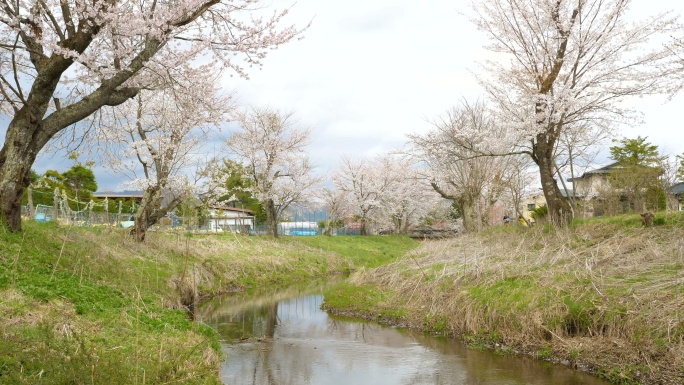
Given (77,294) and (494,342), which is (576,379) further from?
(77,294)

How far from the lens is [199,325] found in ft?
32.7

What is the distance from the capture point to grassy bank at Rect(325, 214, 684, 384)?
336 inches

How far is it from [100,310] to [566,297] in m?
8.70

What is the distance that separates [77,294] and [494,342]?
815 centimetres

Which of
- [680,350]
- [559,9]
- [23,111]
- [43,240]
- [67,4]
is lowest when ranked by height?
[680,350]

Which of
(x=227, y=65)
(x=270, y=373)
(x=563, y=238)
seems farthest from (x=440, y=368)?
(x=227, y=65)

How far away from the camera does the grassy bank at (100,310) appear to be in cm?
545

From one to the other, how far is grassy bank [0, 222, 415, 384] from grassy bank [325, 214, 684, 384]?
5.72 meters

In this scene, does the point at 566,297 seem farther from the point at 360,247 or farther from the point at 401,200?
the point at 401,200

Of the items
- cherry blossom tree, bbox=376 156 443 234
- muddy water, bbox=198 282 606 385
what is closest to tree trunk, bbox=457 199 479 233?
muddy water, bbox=198 282 606 385

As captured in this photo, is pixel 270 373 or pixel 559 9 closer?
pixel 270 373

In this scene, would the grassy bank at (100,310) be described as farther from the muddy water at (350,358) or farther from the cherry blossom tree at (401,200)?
the cherry blossom tree at (401,200)

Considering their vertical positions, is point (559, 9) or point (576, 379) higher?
point (559, 9)

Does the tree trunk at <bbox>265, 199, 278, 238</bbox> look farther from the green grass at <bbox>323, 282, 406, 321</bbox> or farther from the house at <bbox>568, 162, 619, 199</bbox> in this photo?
the house at <bbox>568, 162, 619, 199</bbox>
